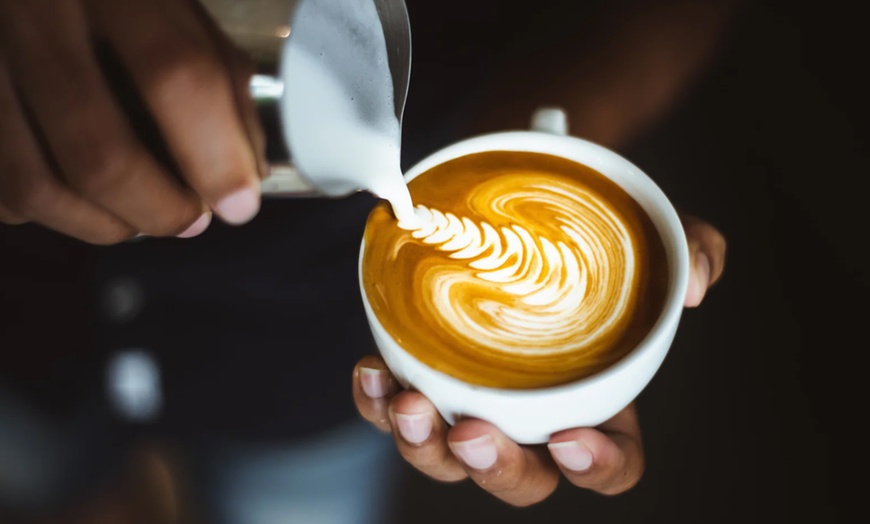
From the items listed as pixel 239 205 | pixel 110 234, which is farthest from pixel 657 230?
pixel 110 234

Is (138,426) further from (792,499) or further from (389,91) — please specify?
(792,499)

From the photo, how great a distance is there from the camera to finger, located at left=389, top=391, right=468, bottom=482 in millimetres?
564

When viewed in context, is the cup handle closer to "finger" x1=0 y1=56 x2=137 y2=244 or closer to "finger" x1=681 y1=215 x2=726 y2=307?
"finger" x1=681 y1=215 x2=726 y2=307

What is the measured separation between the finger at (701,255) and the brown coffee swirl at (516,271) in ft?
0.30

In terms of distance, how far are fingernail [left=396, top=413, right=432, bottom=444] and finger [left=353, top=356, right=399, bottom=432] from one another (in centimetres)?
6

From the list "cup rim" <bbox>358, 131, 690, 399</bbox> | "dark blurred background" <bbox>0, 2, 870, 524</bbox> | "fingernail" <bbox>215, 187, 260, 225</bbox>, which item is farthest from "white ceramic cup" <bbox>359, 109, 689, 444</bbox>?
"dark blurred background" <bbox>0, 2, 870, 524</bbox>

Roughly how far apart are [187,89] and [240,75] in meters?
0.04

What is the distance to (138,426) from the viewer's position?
1.05 meters

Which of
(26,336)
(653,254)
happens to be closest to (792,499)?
(653,254)

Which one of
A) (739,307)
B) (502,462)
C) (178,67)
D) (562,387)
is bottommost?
(739,307)

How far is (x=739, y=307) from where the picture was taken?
1.18m

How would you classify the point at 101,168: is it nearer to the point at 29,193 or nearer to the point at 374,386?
the point at 29,193

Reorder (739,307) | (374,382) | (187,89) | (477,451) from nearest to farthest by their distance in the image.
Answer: (187,89)
(477,451)
(374,382)
(739,307)

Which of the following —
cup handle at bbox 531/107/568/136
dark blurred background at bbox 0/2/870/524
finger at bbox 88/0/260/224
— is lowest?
dark blurred background at bbox 0/2/870/524
